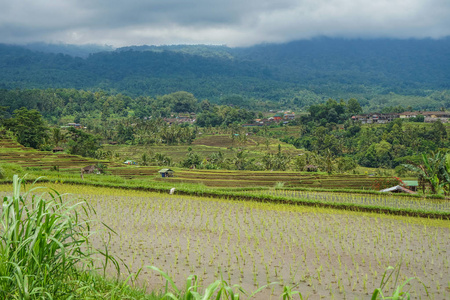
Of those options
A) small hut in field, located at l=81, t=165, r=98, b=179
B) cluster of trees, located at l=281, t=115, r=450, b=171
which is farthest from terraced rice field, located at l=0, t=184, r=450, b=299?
cluster of trees, located at l=281, t=115, r=450, b=171

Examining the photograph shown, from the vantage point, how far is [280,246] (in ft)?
28.0

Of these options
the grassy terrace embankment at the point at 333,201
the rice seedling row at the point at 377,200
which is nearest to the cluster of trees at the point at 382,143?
the rice seedling row at the point at 377,200

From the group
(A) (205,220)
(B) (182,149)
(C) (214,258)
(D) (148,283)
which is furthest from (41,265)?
(B) (182,149)

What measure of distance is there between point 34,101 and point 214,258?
287ft

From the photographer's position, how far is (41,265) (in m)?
3.98

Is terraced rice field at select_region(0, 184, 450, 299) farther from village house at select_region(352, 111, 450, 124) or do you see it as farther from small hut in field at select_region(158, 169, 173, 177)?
village house at select_region(352, 111, 450, 124)

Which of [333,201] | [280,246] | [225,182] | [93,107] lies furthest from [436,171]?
[93,107]

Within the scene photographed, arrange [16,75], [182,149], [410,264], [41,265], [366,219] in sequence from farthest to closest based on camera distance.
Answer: [16,75]
[182,149]
[366,219]
[410,264]
[41,265]

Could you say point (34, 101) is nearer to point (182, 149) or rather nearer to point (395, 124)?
point (182, 149)

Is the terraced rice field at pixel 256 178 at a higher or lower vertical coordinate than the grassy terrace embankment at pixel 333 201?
lower

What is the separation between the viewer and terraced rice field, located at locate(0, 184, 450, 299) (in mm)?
6691

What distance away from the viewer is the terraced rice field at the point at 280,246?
669cm

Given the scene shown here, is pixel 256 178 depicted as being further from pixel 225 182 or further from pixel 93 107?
pixel 93 107

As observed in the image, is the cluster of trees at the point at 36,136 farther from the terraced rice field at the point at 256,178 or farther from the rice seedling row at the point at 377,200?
the rice seedling row at the point at 377,200
